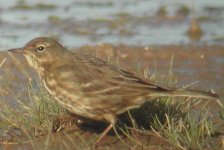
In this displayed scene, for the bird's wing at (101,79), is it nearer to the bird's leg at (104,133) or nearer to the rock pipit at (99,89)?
the rock pipit at (99,89)

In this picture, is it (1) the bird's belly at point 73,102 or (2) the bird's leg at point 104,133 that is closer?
(1) the bird's belly at point 73,102

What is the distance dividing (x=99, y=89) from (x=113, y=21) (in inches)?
346

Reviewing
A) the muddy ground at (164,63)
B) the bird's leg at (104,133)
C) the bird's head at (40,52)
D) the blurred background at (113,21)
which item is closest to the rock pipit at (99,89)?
the bird's leg at (104,133)

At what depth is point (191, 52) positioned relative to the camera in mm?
14133

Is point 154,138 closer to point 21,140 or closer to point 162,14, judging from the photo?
point 21,140

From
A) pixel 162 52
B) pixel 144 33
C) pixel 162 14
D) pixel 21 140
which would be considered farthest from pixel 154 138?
pixel 162 14

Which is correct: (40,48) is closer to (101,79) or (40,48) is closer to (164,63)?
(101,79)

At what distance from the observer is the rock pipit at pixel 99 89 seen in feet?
26.6

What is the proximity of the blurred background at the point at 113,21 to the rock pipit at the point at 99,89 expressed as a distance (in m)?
6.28

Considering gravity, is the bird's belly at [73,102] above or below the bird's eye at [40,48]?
below

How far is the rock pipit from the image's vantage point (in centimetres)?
812

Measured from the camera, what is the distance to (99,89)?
8234 millimetres

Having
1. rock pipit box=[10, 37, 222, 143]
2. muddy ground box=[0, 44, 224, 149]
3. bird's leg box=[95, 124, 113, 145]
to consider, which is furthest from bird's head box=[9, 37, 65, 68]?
muddy ground box=[0, 44, 224, 149]

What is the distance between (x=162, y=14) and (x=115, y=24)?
65.0 inches
